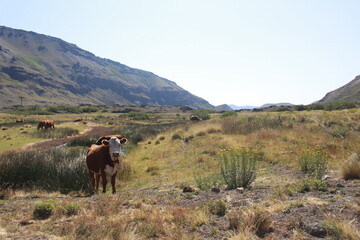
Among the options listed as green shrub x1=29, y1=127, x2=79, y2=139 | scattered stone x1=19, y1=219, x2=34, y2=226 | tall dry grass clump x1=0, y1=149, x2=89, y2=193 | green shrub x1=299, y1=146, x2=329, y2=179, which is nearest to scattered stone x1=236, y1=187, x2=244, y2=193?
green shrub x1=299, y1=146, x2=329, y2=179

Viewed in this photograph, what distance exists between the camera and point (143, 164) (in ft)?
52.4

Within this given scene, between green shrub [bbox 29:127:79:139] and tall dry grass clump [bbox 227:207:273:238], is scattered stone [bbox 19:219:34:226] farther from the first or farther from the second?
green shrub [bbox 29:127:79:139]

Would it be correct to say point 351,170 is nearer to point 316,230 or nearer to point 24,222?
point 316,230

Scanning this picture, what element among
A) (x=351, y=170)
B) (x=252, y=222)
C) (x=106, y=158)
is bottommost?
(x=252, y=222)

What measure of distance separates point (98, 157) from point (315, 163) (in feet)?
24.5

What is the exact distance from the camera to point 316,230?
448 centimetres

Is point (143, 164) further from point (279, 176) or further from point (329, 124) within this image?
point (329, 124)

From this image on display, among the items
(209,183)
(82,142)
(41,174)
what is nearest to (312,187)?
(209,183)

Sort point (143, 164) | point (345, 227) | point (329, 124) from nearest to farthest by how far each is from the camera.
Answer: point (345, 227), point (143, 164), point (329, 124)

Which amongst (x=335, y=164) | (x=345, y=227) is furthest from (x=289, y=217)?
(x=335, y=164)

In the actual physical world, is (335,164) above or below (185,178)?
above

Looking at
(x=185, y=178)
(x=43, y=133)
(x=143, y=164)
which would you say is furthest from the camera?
(x=43, y=133)

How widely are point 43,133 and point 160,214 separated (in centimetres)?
3122

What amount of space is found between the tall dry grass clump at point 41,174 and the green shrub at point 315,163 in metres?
8.33
